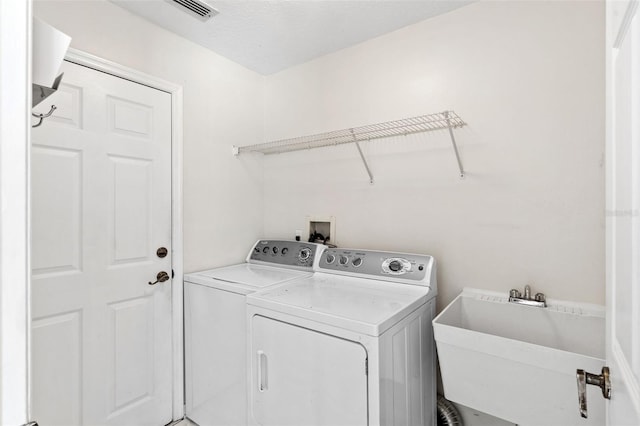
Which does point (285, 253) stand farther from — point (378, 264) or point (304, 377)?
point (304, 377)

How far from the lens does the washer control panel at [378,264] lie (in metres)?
1.76

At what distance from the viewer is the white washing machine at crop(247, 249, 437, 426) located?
4.16 feet

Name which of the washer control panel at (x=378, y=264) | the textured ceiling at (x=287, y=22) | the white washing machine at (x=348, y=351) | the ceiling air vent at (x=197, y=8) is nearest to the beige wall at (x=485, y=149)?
the textured ceiling at (x=287, y=22)

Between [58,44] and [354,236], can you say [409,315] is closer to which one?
[354,236]

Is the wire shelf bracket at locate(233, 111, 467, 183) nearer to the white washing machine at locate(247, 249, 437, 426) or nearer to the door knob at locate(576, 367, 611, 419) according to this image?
the white washing machine at locate(247, 249, 437, 426)

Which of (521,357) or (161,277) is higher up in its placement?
(161,277)

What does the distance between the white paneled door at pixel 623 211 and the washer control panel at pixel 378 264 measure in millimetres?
941

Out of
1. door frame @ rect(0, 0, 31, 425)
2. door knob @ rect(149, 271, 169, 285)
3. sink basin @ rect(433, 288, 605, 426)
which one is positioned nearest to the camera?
door frame @ rect(0, 0, 31, 425)

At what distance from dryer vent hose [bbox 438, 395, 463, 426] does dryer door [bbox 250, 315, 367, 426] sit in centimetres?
81

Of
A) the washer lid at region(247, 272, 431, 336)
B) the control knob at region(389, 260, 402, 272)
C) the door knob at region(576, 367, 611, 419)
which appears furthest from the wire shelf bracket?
the door knob at region(576, 367, 611, 419)

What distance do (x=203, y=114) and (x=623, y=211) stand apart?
92.2 inches

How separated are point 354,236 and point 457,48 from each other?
1343 mm

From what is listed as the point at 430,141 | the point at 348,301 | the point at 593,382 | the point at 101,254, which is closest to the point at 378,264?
the point at 348,301

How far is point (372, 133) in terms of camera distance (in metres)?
2.11
